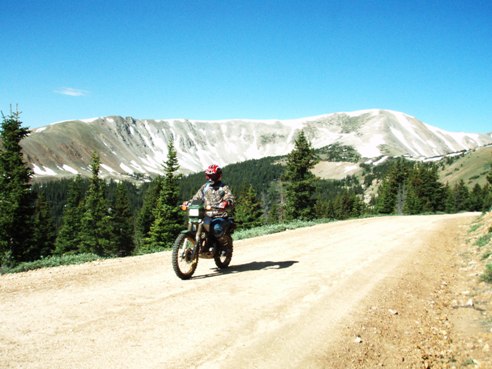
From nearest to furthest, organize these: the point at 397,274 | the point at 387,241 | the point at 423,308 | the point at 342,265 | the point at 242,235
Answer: the point at 423,308, the point at 397,274, the point at 342,265, the point at 387,241, the point at 242,235

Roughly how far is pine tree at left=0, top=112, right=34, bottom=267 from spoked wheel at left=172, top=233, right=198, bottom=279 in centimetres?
2704

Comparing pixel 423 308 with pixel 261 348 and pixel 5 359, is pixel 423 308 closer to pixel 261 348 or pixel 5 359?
pixel 261 348

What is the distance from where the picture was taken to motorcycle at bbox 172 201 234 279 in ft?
28.3

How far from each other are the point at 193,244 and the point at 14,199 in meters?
28.0

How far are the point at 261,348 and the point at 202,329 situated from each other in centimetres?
102

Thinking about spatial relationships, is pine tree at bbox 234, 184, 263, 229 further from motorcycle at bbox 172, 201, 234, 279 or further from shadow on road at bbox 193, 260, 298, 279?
motorcycle at bbox 172, 201, 234, 279

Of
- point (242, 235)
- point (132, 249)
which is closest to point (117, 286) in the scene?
point (242, 235)

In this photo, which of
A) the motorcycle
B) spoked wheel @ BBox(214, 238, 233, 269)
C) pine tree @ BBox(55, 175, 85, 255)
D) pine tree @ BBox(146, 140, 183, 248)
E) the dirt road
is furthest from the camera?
pine tree @ BBox(55, 175, 85, 255)

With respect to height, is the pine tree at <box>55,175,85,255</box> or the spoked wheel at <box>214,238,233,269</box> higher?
the spoked wheel at <box>214,238,233,269</box>

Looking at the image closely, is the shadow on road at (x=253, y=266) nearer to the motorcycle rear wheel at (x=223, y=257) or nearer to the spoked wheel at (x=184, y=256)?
the motorcycle rear wheel at (x=223, y=257)

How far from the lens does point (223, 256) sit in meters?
9.86

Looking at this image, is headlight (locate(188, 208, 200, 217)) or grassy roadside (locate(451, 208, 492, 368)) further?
headlight (locate(188, 208, 200, 217))

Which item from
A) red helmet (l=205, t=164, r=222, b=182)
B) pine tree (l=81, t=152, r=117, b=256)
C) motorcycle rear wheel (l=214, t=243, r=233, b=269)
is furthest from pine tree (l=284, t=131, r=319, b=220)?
red helmet (l=205, t=164, r=222, b=182)

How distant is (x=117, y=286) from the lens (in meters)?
7.92
